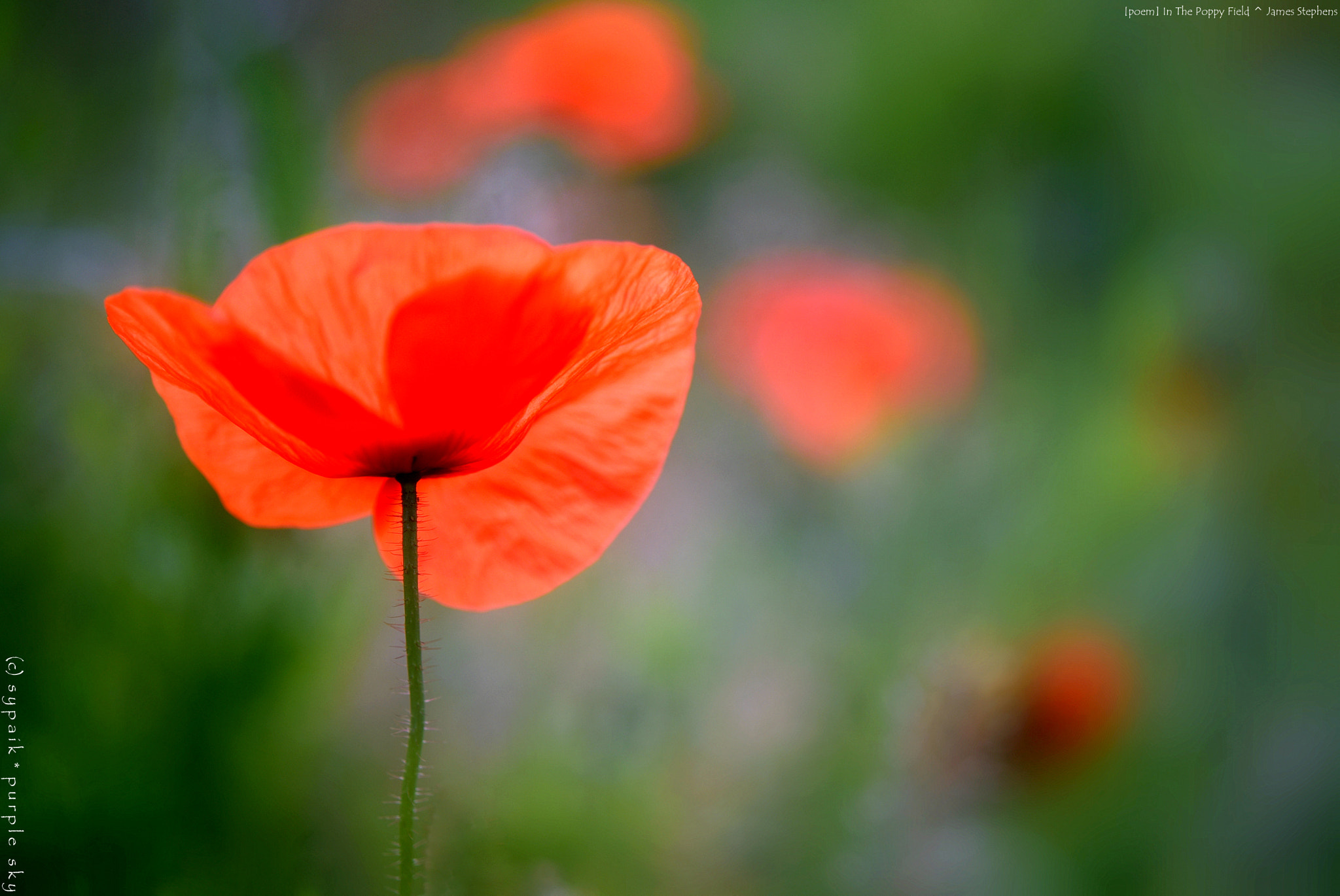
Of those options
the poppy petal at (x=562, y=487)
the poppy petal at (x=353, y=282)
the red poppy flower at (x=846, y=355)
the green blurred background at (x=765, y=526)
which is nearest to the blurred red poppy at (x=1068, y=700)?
the green blurred background at (x=765, y=526)

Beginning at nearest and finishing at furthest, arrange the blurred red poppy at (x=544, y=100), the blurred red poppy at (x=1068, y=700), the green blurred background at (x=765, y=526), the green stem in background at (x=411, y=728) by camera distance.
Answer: the green stem in background at (x=411, y=728)
the green blurred background at (x=765, y=526)
the blurred red poppy at (x=1068, y=700)
the blurred red poppy at (x=544, y=100)

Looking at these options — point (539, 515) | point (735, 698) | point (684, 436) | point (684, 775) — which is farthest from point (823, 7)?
point (539, 515)

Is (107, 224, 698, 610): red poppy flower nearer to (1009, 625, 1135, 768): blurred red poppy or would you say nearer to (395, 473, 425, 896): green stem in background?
(395, 473, 425, 896): green stem in background

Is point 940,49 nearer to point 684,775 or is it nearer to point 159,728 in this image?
point 684,775

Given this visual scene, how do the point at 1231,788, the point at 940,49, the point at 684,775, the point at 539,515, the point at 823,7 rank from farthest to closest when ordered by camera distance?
the point at 823,7 → the point at 940,49 → the point at 1231,788 → the point at 684,775 → the point at 539,515

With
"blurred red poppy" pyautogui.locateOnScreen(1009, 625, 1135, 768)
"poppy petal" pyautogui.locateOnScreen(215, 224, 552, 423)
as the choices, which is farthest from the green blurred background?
"poppy petal" pyautogui.locateOnScreen(215, 224, 552, 423)

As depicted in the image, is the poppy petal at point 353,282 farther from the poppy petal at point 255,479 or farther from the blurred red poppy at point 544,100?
the blurred red poppy at point 544,100

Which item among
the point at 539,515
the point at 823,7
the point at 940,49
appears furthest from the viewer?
the point at 823,7
